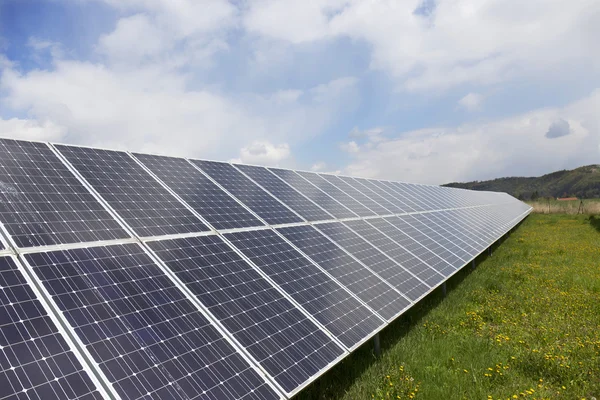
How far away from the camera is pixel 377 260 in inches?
434

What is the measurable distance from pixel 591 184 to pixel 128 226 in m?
224

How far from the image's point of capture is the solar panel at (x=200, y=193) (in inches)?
356

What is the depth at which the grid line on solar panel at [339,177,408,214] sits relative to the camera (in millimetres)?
18188

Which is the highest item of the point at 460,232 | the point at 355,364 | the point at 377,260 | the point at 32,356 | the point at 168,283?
the point at 168,283

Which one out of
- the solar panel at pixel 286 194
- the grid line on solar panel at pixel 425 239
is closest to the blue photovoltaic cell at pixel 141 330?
the solar panel at pixel 286 194

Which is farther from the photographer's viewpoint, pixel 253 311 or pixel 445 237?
pixel 445 237

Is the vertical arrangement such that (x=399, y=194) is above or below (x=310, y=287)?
above

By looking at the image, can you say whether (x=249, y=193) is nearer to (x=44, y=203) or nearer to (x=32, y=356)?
(x=44, y=203)

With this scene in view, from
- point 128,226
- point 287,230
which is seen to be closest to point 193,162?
point 287,230

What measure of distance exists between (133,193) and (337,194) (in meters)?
9.46

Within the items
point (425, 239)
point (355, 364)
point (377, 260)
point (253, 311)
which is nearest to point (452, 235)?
point (425, 239)

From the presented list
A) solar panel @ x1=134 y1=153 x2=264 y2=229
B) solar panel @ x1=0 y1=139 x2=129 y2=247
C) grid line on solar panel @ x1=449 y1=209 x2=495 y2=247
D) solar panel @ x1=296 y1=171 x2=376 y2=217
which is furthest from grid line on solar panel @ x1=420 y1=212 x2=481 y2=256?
solar panel @ x1=0 y1=139 x2=129 y2=247

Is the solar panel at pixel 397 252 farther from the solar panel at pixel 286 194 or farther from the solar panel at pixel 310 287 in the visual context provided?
the solar panel at pixel 310 287

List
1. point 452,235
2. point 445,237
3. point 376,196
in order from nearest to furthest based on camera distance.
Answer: point 445,237 → point 452,235 → point 376,196
